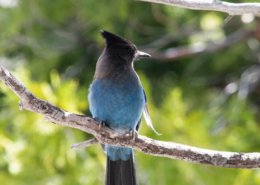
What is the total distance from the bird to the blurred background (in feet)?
3.08

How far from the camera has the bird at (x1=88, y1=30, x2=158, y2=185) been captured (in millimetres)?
3031

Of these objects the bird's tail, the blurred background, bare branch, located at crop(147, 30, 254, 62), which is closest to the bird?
the bird's tail

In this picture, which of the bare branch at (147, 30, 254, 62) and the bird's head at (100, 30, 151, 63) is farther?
the bare branch at (147, 30, 254, 62)

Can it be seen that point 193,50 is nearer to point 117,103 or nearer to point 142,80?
point 142,80

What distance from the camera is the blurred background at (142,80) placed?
4.31 meters

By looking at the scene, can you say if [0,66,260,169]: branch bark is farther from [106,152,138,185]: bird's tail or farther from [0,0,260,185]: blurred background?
[0,0,260,185]: blurred background

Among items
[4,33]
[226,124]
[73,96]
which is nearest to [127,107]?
[73,96]

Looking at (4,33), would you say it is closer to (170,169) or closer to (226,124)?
(170,169)

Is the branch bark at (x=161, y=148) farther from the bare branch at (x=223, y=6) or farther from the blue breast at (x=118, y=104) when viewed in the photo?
the bare branch at (x=223, y=6)

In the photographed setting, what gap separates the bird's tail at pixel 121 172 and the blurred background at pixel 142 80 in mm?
1126

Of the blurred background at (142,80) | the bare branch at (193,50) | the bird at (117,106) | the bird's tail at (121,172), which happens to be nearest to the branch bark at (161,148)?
the bird at (117,106)

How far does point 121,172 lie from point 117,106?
1.94ft

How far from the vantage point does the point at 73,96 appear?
13.5ft

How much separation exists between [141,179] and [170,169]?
64cm
